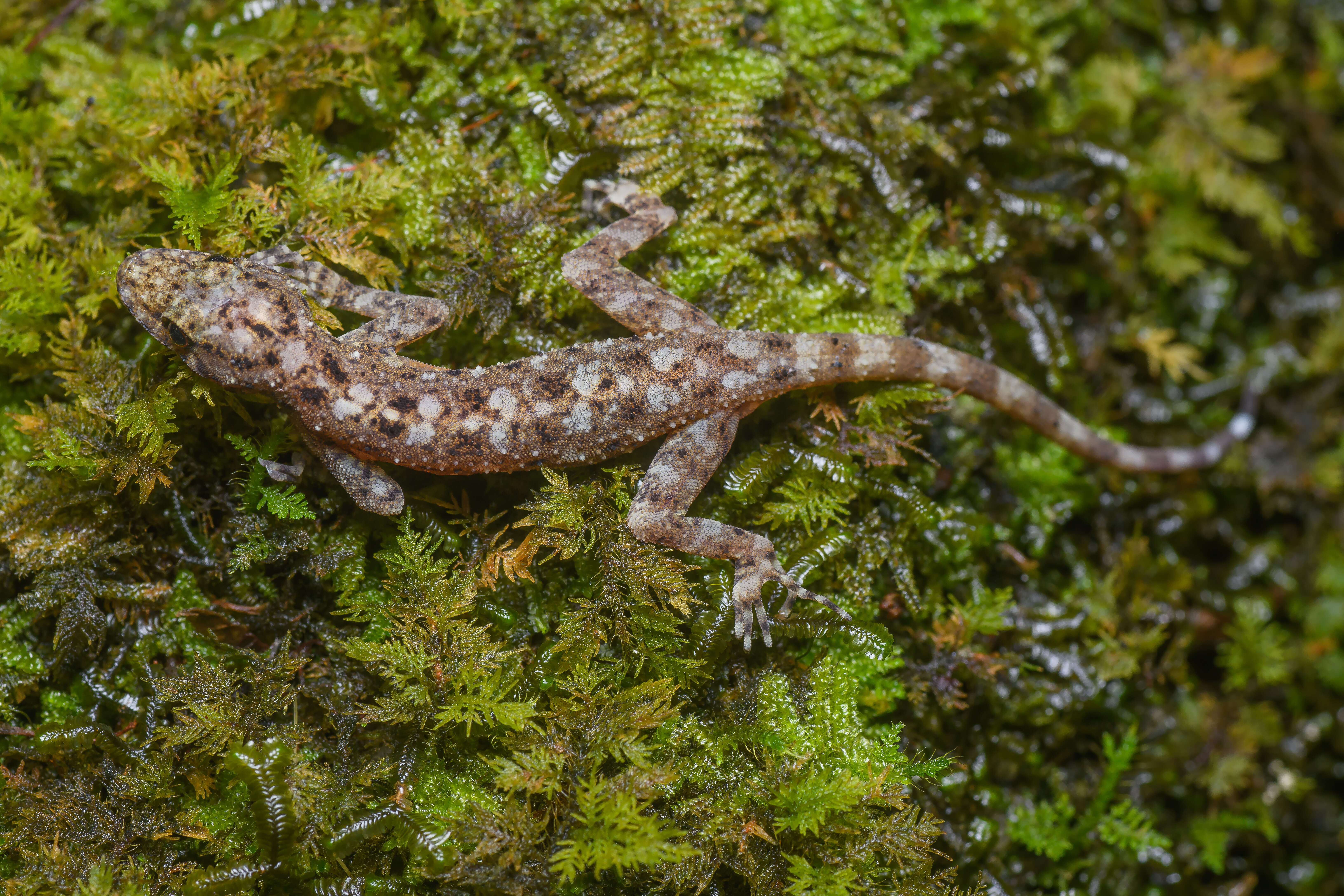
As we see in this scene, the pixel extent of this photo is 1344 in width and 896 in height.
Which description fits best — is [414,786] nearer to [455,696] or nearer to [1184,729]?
[455,696]

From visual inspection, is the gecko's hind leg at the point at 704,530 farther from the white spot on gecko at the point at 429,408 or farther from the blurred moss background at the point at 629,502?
the white spot on gecko at the point at 429,408

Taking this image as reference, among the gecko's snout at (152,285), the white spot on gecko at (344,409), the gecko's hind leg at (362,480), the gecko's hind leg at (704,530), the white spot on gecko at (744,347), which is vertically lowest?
the gecko's hind leg at (704,530)

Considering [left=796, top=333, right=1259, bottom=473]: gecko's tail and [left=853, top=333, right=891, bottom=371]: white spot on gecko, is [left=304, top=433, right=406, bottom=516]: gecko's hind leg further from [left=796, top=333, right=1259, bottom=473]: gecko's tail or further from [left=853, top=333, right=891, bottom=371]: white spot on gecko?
[left=853, top=333, right=891, bottom=371]: white spot on gecko

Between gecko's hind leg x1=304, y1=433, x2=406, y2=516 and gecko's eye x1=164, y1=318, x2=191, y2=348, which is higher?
gecko's eye x1=164, y1=318, x2=191, y2=348

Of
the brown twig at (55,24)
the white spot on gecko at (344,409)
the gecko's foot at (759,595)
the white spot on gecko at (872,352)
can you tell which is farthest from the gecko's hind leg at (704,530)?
the brown twig at (55,24)

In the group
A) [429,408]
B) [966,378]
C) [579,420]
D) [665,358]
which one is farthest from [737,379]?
[429,408]

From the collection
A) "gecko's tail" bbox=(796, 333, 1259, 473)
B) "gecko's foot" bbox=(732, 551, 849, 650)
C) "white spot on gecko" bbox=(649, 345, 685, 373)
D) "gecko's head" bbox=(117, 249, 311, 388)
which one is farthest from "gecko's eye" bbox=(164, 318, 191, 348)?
"gecko's tail" bbox=(796, 333, 1259, 473)

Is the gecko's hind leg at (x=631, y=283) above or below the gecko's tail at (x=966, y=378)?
above
